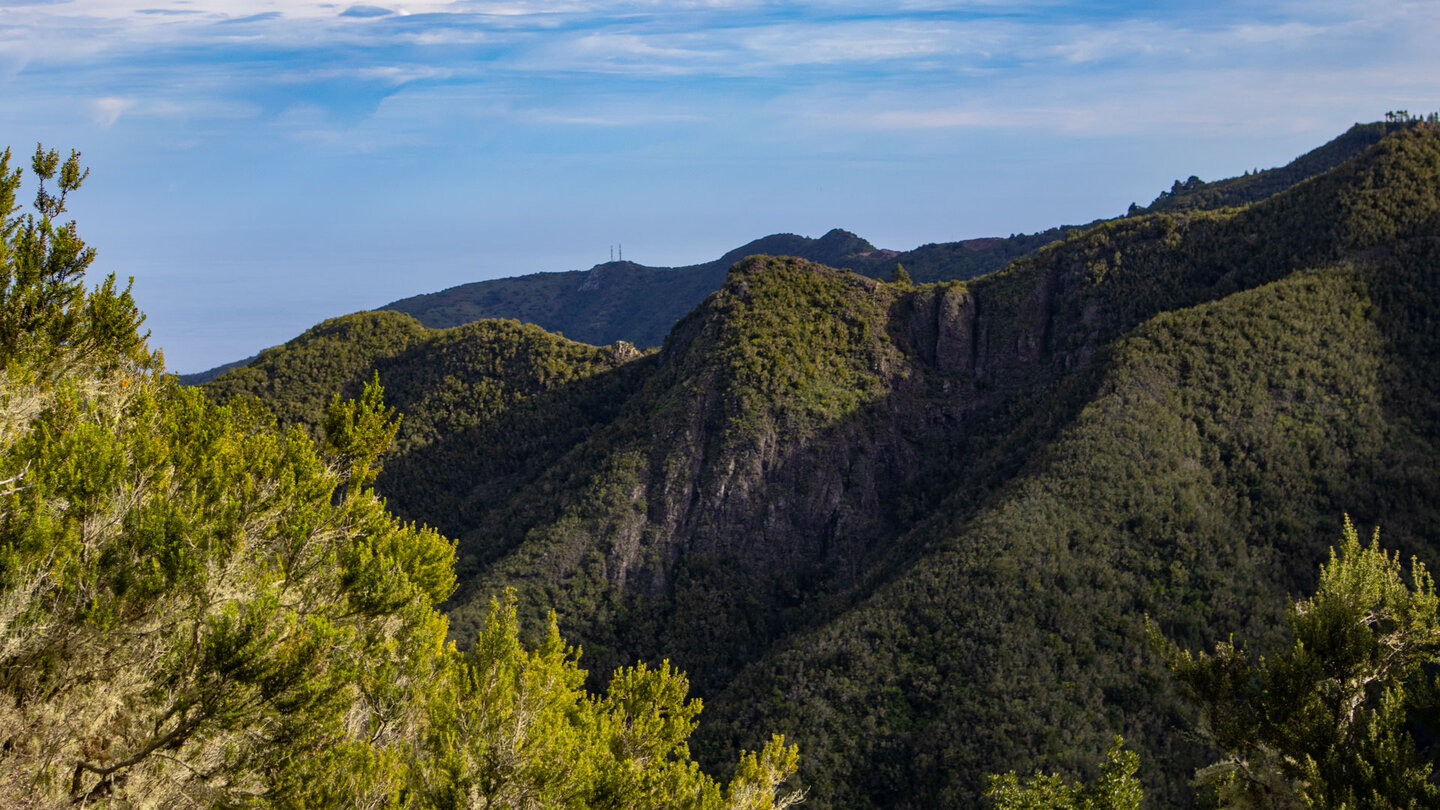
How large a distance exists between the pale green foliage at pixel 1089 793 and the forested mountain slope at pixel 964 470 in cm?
1522

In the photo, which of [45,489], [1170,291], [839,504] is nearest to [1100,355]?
[1170,291]

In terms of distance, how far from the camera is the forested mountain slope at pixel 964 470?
39719 mm

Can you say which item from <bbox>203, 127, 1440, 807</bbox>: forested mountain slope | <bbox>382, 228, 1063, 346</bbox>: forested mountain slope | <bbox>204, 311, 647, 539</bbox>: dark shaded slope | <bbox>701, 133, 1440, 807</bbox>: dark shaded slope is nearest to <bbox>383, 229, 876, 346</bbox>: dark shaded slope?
<bbox>382, 228, 1063, 346</bbox>: forested mountain slope

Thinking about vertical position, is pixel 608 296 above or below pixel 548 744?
above

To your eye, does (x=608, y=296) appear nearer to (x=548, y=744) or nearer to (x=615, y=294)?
(x=615, y=294)

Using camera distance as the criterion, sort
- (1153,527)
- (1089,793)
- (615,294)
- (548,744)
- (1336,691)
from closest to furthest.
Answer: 1. (548,744)
2. (1336,691)
3. (1089,793)
4. (1153,527)
5. (615,294)

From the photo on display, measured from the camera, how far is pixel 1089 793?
15828mm

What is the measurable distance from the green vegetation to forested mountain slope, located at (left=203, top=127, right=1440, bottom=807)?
23.5 meters

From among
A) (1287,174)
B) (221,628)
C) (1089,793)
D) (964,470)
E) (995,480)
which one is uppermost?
(1287,174)

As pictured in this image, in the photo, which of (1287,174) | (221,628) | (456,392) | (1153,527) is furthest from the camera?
(1287,174)

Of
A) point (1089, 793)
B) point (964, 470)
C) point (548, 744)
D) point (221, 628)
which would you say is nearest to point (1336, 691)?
point (1089, 793)

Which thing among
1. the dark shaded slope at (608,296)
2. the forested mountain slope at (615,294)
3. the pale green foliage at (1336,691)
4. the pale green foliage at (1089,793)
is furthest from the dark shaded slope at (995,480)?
the dark shaded slope at (608,296)

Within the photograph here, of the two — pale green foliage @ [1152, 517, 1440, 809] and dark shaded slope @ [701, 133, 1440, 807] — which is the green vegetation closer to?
pale green foliage @ [1152, 517, 1440, 809]

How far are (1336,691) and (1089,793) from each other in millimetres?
4189
